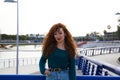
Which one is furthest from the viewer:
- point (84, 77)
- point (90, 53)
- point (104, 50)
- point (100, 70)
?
point (104, 50)

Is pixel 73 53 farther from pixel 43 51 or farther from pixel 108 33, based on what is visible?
pixel 108 33

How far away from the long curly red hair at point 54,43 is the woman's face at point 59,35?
1.9 inches

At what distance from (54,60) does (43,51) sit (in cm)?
25

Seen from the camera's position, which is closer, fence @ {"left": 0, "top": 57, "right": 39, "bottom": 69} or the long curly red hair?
the long curly red hair

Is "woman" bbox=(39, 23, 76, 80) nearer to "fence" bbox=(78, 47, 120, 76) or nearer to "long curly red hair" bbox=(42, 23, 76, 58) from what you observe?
"long curly red hair" bbox=(42, 23, 76, 58)

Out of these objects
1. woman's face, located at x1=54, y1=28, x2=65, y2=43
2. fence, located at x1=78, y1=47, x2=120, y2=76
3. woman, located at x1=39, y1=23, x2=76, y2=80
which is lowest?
fence, located at x1=78, y1=47, x2=120, y2=76

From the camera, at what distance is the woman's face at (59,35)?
6.09 metres

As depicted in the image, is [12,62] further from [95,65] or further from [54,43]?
[54,43]

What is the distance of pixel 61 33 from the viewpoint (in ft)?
20.1

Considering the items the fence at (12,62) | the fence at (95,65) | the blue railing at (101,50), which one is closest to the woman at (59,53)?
the fence at (95,65)

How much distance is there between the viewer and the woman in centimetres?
607

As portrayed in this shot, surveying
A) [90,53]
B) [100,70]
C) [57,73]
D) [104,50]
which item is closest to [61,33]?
[57,73]

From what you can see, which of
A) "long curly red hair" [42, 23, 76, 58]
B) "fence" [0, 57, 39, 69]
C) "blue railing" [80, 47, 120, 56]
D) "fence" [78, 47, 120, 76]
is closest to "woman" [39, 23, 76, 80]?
"long curly red hair" [42, 23, 76, 58]

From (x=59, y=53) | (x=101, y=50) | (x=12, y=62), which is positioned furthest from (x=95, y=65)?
(x=101, y=50)
